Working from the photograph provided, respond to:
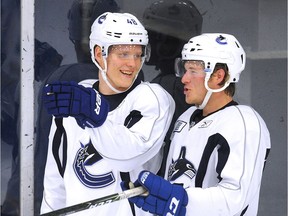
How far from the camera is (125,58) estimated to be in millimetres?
2785

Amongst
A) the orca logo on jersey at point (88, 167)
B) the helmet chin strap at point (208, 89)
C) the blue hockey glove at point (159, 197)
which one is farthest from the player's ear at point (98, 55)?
the blue hockey glove at point (159, 197)

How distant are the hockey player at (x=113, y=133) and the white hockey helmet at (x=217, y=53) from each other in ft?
0.63

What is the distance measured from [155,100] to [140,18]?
30.2 inches

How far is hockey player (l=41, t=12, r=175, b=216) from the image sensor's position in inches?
101

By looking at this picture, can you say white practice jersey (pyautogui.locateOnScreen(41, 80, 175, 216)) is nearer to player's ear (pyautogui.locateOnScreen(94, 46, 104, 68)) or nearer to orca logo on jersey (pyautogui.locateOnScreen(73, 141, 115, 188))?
orca logo on jersey (pyautogui.locateOnScreen(73, 141, 115, 188))

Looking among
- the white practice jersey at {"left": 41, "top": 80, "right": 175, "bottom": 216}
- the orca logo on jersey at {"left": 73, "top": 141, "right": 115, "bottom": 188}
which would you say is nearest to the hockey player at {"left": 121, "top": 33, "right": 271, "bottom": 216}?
the white practice jersey at {"left": 41, "top": 80, "right": 175, "bottom": 216}

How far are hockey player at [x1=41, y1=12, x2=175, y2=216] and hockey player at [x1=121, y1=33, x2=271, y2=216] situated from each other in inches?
4.0

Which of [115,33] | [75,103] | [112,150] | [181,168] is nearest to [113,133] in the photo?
[112,150]

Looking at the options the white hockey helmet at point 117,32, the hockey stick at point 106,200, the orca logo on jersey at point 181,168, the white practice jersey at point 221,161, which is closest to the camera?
the hockey stick at point 106,200

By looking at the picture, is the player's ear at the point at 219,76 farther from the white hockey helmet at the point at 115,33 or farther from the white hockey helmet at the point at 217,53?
the white hockey helmet at the point at 115,33

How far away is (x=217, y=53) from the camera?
2.67m

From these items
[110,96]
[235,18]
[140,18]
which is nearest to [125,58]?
[110,96]

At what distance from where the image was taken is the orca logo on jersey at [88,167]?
275cm

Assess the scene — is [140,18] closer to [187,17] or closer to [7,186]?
[187,17]
